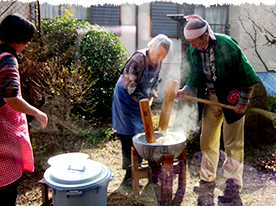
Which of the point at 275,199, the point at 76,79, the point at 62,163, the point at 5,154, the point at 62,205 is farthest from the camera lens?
the point at 76,79

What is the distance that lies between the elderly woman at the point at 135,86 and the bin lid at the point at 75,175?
1.21 m

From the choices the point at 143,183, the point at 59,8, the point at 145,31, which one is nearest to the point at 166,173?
the point at 143,183

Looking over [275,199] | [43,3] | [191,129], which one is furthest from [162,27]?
[275,199]

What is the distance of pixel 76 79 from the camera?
4574 millimetres

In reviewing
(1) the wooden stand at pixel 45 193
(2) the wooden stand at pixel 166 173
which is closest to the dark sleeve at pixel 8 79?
(1) the wooden stand at pixel 45 193

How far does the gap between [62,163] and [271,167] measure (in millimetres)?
3639

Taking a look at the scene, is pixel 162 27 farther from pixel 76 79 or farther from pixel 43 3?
pixel 76 79

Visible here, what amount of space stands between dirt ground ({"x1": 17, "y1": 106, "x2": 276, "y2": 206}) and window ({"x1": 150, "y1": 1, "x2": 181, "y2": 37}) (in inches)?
230

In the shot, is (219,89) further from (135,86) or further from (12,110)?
(12,110)

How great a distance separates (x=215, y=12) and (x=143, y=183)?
873 cm

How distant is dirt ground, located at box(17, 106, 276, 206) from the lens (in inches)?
130

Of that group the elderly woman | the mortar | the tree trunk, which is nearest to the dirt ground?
the elderly woman

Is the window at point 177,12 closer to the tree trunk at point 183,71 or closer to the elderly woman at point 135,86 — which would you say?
the tree trunk at point 183,71

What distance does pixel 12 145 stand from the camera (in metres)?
2.06
